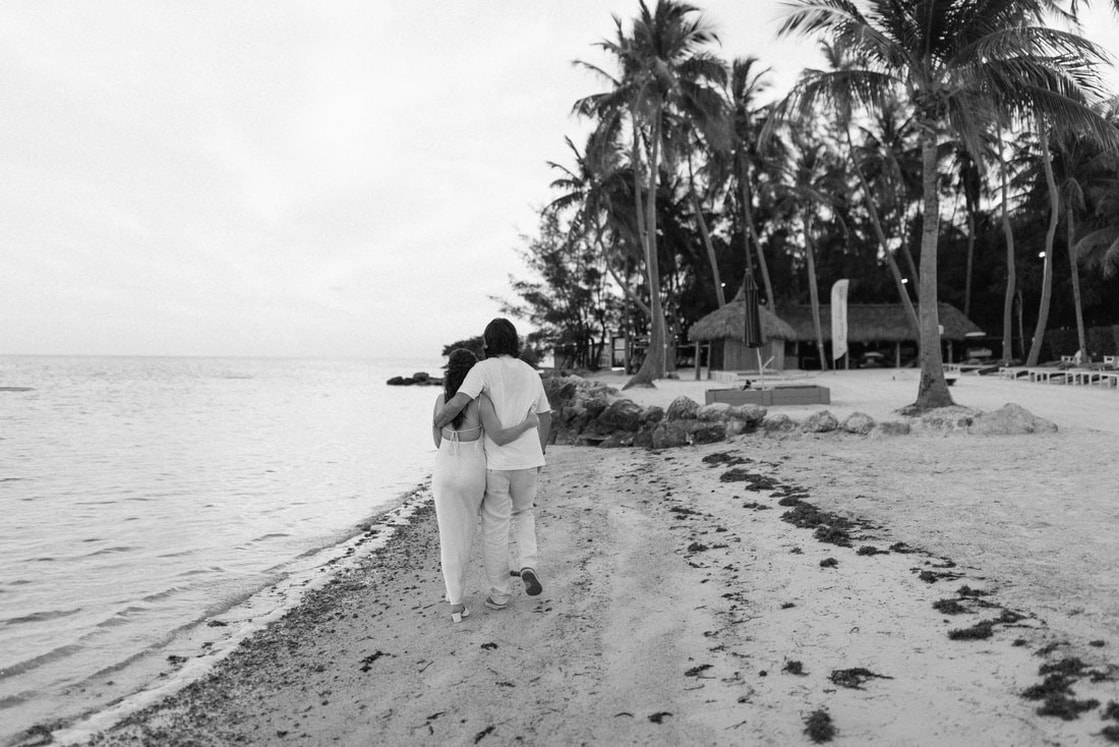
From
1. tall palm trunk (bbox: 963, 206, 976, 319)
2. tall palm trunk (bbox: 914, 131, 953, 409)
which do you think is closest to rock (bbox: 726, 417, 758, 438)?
tall palm trunk (bbox: 914, 131, 953, 409)

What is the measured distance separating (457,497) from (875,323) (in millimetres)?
33432

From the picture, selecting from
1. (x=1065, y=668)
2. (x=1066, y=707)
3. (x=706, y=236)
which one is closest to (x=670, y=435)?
(x=1065, y=668)

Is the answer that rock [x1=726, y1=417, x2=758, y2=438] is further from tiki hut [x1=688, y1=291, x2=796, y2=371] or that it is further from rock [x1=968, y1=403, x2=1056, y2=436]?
tiki hut [x1=688, y1=291, x2=796, y2=371]

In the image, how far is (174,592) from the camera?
5645mm

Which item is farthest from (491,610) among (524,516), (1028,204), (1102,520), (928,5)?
(1028,204)

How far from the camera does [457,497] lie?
408 cm

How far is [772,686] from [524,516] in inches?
67.1

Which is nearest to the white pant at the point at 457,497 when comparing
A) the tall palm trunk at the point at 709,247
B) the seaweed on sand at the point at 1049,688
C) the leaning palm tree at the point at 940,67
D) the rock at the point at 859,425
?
the seaweed on sand at the point at 1049,688

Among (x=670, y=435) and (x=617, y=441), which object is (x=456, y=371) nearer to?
(x=670, y=435)

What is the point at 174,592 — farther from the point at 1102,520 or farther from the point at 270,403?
the point at 270,403

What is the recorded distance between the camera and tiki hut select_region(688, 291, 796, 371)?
28.7m

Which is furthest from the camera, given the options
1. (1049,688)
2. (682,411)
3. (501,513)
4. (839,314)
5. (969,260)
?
(969,260)

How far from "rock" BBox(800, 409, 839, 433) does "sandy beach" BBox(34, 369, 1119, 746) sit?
11.5ft

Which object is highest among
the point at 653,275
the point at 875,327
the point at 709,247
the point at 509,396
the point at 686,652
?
the point at 709,247
